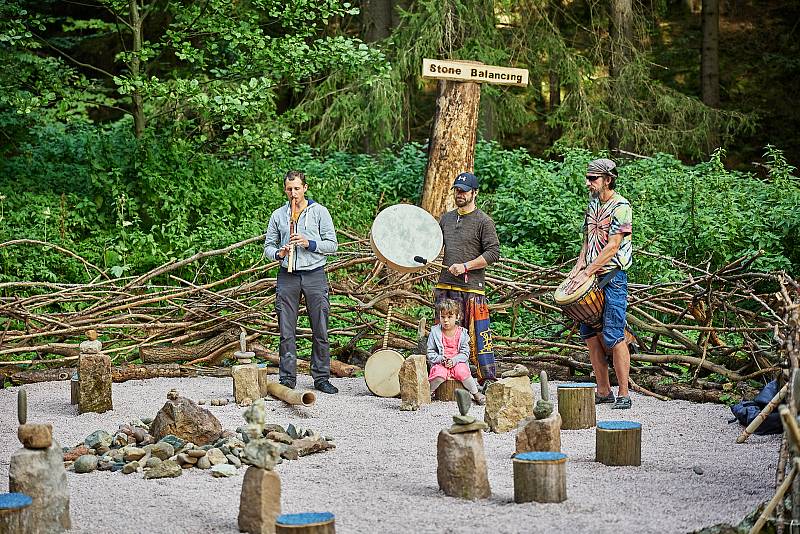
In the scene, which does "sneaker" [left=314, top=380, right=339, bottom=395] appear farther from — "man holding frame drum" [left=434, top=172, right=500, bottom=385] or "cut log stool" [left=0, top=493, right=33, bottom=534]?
"cut log stool" [left=0, top=493, right=33, bottom=534]

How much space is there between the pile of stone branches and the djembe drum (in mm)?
442

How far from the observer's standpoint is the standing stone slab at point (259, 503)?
4.45 meters

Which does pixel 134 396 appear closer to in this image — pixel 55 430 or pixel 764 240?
pixel 55 430

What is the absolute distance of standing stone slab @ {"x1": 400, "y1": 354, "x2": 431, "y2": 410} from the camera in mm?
7598

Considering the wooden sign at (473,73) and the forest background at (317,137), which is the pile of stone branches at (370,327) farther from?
the wooden sign at (473,73)

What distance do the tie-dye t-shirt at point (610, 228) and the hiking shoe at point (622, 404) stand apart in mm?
981

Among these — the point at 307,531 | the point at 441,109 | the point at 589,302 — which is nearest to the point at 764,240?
the point at 441,109

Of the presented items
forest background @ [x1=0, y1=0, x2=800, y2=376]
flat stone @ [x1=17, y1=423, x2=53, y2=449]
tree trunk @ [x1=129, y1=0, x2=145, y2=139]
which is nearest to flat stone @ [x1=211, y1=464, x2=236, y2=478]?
flat stone @ [x1=17, y1=423, x2=53, y2=449]

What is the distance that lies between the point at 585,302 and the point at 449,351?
1.19m

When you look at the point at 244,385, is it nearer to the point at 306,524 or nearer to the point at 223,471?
the point at 223,471

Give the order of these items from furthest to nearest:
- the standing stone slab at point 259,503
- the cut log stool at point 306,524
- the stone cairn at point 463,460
Answer: the stone cairn at point 463,460 → the standing stone slab at point 259,503 → the cut log stool at point 306,524

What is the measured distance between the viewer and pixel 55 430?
6859mm

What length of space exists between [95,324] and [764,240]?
7.57 metres

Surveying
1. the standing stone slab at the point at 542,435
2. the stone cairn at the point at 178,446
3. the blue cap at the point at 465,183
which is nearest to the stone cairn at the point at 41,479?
the stone cairn at the point at 178,446
